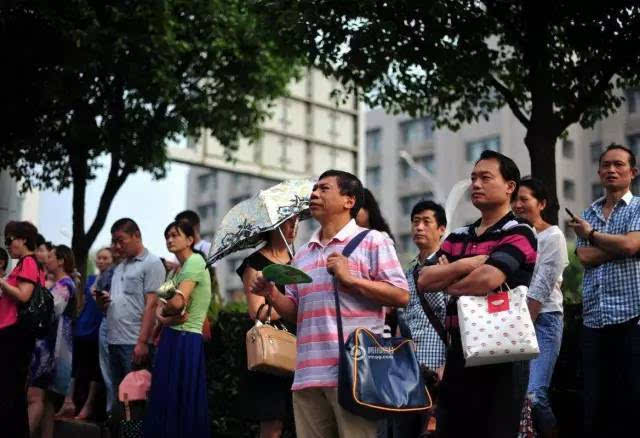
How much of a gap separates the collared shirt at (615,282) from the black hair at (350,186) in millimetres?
1565

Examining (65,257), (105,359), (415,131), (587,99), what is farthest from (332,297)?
(415,131)

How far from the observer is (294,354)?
5.85m

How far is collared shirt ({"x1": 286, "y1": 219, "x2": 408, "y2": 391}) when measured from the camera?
191 inches

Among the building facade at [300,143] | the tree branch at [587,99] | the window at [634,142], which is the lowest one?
the tree branch at [587,99]

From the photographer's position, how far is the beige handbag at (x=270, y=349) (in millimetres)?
Answer: 5703

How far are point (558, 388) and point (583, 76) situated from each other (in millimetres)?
4603

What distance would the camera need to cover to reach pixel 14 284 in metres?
8.05

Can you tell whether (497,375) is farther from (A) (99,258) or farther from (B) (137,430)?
(A) (99,258)

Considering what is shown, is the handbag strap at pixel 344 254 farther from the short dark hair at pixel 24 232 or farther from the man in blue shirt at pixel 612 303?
the short dark hair at pixel 24 232

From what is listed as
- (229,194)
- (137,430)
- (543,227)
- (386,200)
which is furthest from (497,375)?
(229,194)

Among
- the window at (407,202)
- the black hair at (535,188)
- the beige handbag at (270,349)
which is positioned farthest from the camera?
the window at (407,202)

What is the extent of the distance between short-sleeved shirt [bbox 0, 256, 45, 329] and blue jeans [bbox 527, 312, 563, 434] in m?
4.23

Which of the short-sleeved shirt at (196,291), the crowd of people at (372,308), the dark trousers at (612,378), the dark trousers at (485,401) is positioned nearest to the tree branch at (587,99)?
the crowd of people at (372,308)

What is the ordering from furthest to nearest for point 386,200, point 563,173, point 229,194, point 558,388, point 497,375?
1. point 229,194
2. point 386,200
3. point 563,173
4. point 558,388
5. point 497,375
